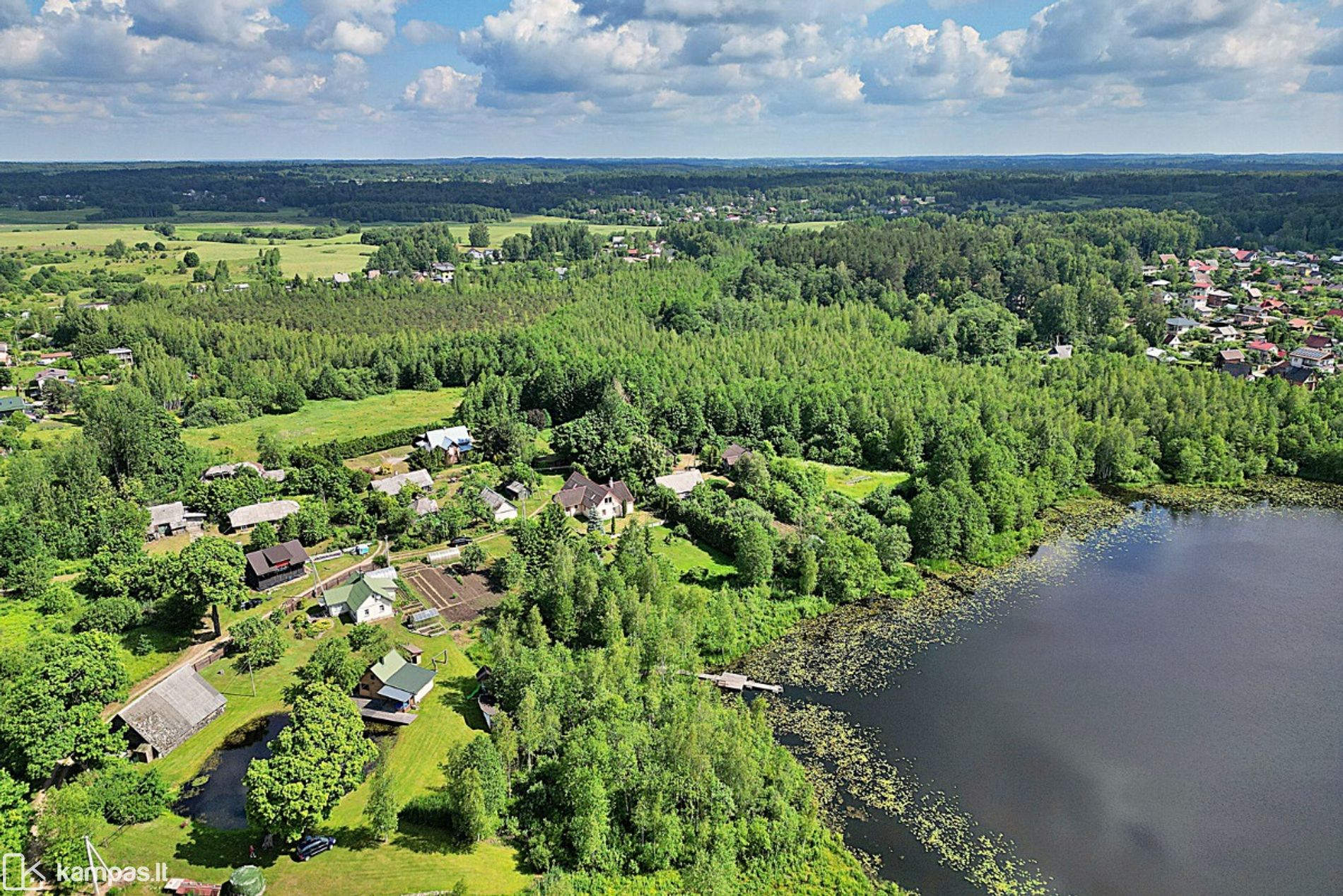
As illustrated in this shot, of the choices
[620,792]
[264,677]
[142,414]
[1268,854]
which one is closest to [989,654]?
[1268,854]

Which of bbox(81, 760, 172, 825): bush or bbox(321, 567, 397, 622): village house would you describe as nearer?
bbox(81, 760, 172, 825): bush

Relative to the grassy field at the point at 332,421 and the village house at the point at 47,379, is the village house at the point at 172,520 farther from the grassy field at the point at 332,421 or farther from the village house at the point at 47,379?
the village house at the point at 47,379

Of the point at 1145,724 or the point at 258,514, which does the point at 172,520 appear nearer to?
the point at 258,514

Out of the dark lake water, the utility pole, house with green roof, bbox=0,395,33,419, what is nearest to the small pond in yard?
the utility pole

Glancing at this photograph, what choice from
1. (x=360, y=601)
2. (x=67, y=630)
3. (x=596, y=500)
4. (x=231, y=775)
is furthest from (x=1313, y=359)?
(x=67, y=630)

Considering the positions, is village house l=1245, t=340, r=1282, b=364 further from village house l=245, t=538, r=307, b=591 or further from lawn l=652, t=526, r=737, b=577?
village house l=245, t=538, r=307, b=591

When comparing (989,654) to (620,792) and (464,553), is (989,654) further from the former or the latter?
(464,553)
